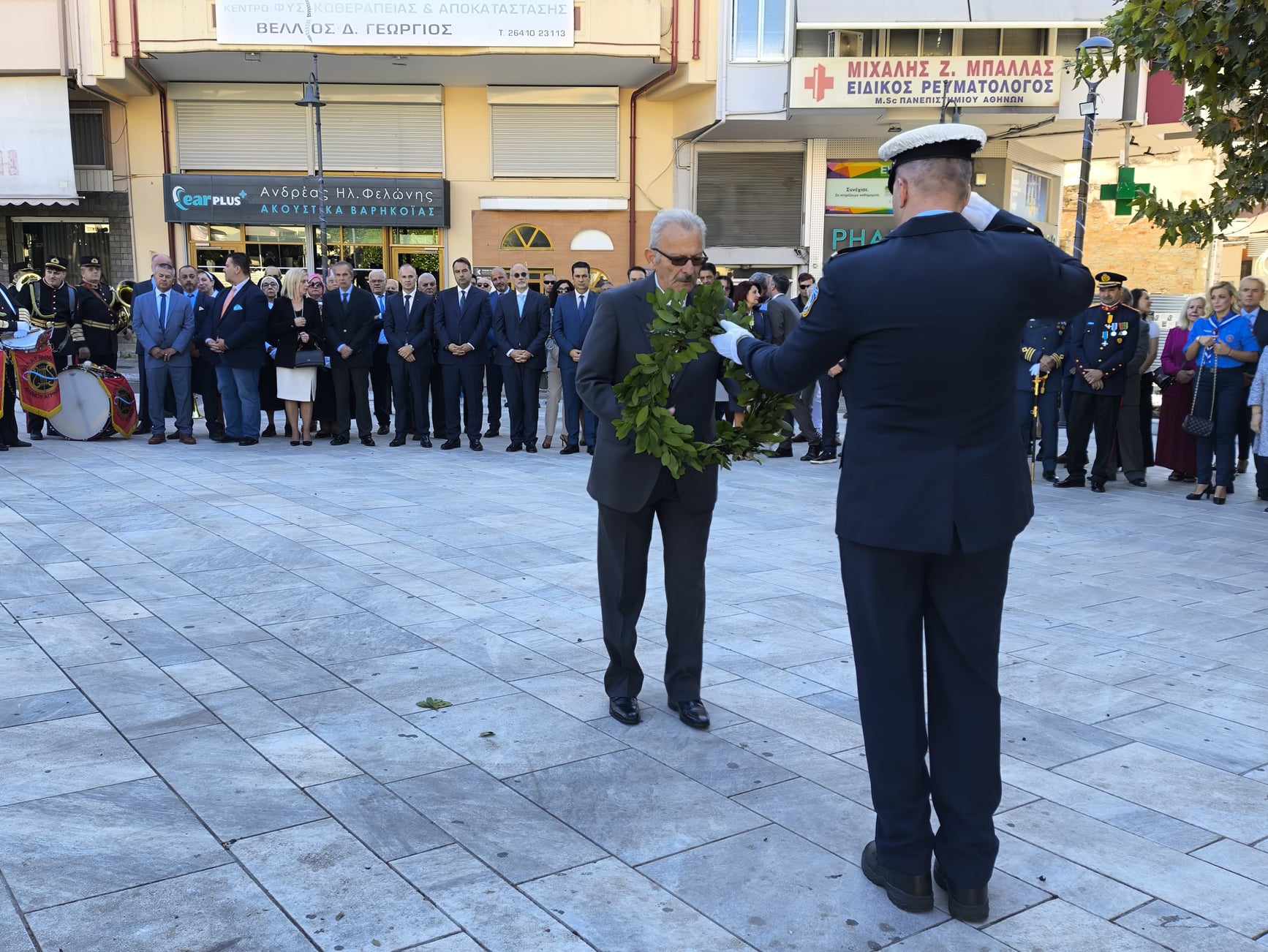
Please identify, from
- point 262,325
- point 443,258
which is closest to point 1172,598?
point 262,325

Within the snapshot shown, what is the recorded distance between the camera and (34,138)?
24016 mm

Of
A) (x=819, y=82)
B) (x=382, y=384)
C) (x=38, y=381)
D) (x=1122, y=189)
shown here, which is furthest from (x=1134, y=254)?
(x=38, y=381)

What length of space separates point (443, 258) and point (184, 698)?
22.6 meters

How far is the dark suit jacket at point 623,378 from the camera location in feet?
14.4

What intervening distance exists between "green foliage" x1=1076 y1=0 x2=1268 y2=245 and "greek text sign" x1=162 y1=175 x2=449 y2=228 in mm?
19128

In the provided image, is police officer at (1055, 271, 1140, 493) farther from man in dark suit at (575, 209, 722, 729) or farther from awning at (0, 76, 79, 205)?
awning at (0, 76, 79, 205)

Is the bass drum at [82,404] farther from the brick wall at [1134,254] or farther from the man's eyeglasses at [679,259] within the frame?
the brick wall at [1134,254]

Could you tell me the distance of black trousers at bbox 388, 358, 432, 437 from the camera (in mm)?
13273

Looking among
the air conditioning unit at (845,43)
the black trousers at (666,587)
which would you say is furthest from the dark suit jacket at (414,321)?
the air conditioning unit at (845,43)

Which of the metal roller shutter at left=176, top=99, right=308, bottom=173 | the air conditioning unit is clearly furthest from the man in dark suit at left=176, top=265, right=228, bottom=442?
the air conditioning unit

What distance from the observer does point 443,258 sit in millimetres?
26406

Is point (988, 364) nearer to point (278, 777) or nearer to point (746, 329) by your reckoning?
point (746, 329)

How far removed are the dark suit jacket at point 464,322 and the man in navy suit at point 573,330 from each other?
784 mm

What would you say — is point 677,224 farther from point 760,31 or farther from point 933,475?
point 760,31
